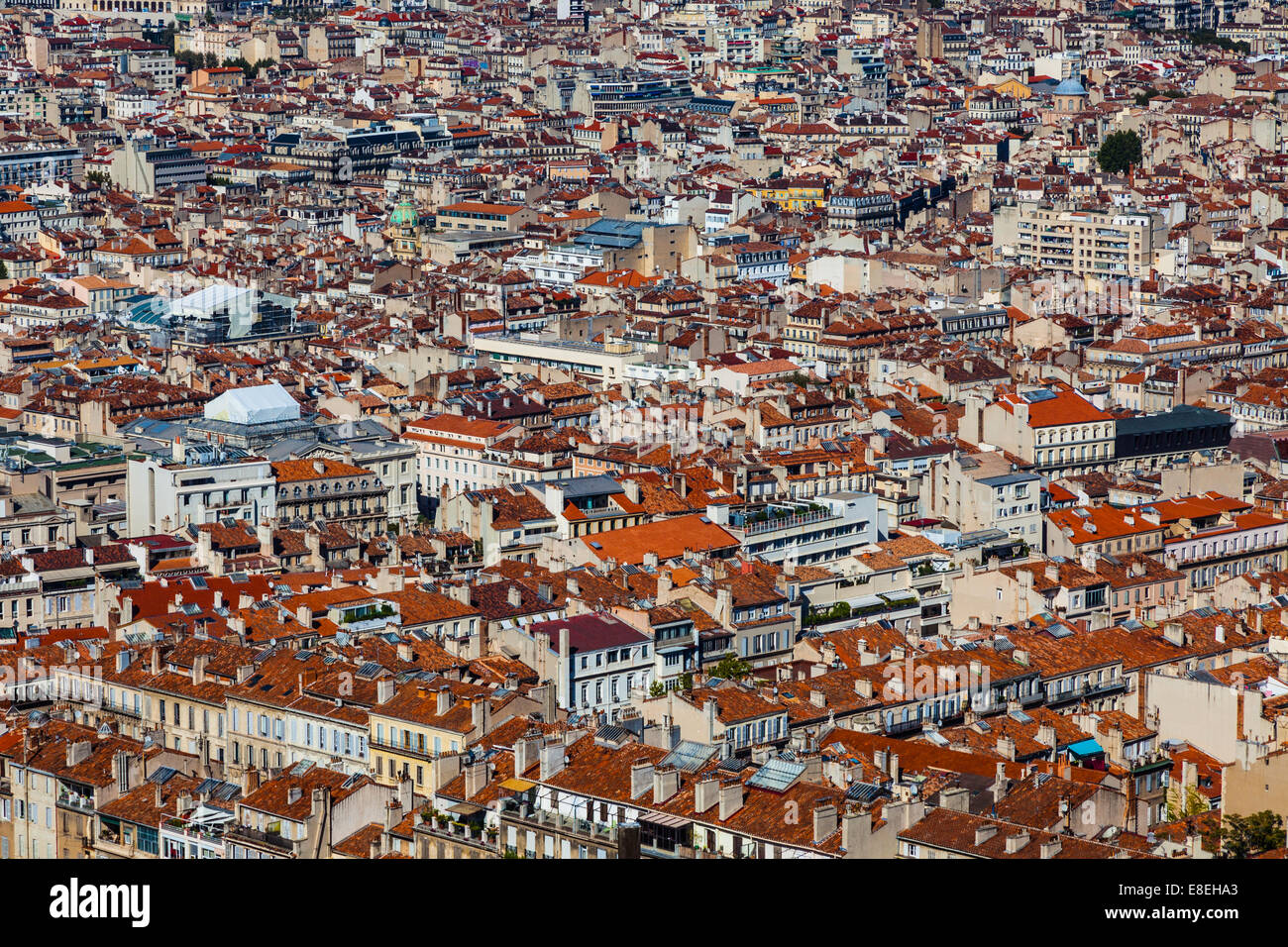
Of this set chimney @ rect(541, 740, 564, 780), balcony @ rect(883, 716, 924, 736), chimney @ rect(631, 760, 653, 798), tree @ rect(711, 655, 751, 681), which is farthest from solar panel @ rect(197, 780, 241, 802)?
tree @ rect(711, 655, 751, 681)

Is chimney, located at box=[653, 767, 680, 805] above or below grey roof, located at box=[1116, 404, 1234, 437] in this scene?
above

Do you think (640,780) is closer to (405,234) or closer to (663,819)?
(663,819)

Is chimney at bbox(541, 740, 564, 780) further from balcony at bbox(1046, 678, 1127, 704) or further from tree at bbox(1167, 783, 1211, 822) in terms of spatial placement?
balcony at bbox(1046, 678, 1127, 704)

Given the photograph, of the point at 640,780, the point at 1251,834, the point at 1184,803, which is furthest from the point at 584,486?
the point at 1251,834

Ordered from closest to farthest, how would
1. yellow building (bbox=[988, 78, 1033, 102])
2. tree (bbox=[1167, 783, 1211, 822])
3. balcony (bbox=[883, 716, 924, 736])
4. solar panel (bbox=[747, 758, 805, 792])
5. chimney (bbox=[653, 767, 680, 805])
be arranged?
solar panel (bbox=[747, 758, 805, 792]) → chimney (bbox=[653, 767, 680, 805]) → tree (bbox=[1167, 783, 1211, 822]) → balcony (bbox=[883, 716, 924, 736]) → yellow building (bbox=[988, 78, 1033, 102])

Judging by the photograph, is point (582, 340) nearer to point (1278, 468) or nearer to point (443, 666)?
point (1278, 468)

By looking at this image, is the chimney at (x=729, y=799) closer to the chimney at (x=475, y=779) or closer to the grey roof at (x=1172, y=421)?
the chimney at (x=475, y=779)

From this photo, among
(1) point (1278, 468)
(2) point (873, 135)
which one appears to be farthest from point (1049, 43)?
(1) point (1278, 468)
